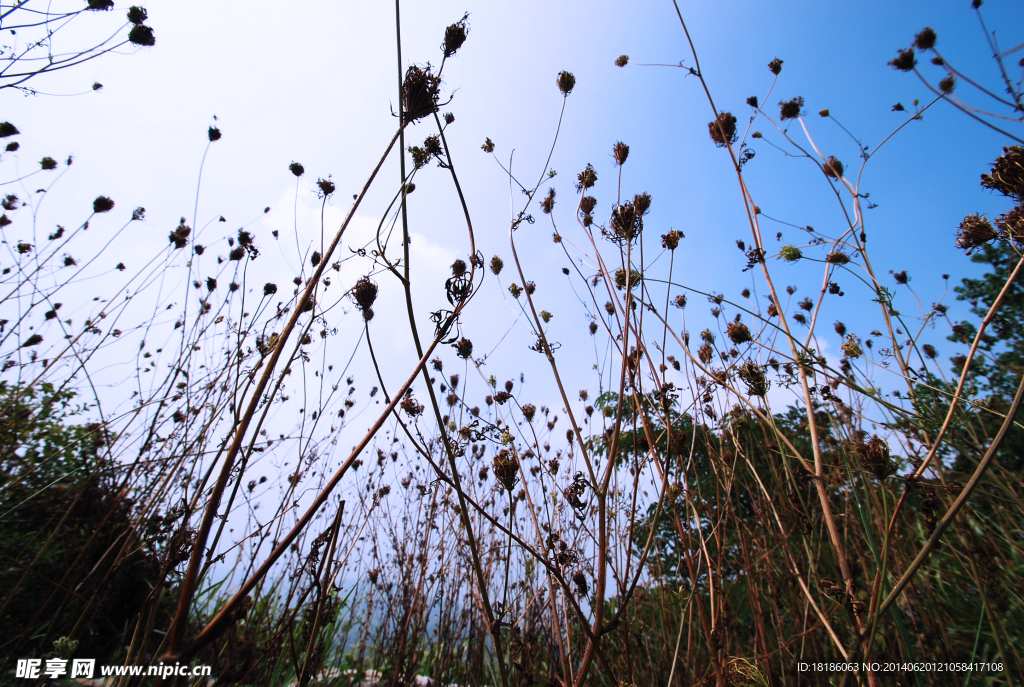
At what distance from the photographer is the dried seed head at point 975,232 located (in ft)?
4.15

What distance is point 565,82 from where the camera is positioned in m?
2.18

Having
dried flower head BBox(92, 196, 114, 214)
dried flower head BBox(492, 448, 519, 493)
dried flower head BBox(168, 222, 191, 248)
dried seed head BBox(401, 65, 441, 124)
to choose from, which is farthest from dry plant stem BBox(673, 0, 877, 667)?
dried flower head BBox(92, 196, 114, 214)

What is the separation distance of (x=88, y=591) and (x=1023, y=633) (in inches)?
216

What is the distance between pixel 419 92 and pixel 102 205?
12.6ft

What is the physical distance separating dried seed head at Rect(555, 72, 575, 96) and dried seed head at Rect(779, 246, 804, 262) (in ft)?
5.40

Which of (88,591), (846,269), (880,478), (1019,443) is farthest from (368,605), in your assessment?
(1019,443)

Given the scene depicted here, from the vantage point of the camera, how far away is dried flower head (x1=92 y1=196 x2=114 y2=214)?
3422 mm

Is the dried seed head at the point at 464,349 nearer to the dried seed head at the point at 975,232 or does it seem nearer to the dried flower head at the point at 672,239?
the dried flower head at the point at 672,239

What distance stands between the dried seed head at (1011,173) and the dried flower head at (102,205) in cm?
514

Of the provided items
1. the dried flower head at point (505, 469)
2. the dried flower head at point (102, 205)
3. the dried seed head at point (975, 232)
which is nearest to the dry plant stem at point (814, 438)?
the dried seed head at point (975, 232)

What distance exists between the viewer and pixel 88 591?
2.74 meters

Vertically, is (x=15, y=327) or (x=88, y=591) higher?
(x=15, y=327)

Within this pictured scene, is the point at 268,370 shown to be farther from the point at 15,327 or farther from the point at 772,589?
the point at 15,327

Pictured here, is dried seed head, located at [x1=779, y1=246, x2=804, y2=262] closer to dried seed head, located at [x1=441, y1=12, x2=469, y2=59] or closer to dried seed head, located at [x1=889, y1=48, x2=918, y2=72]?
dried seed head, located at [x1=889, y1=48, x2=918, y2=72]
